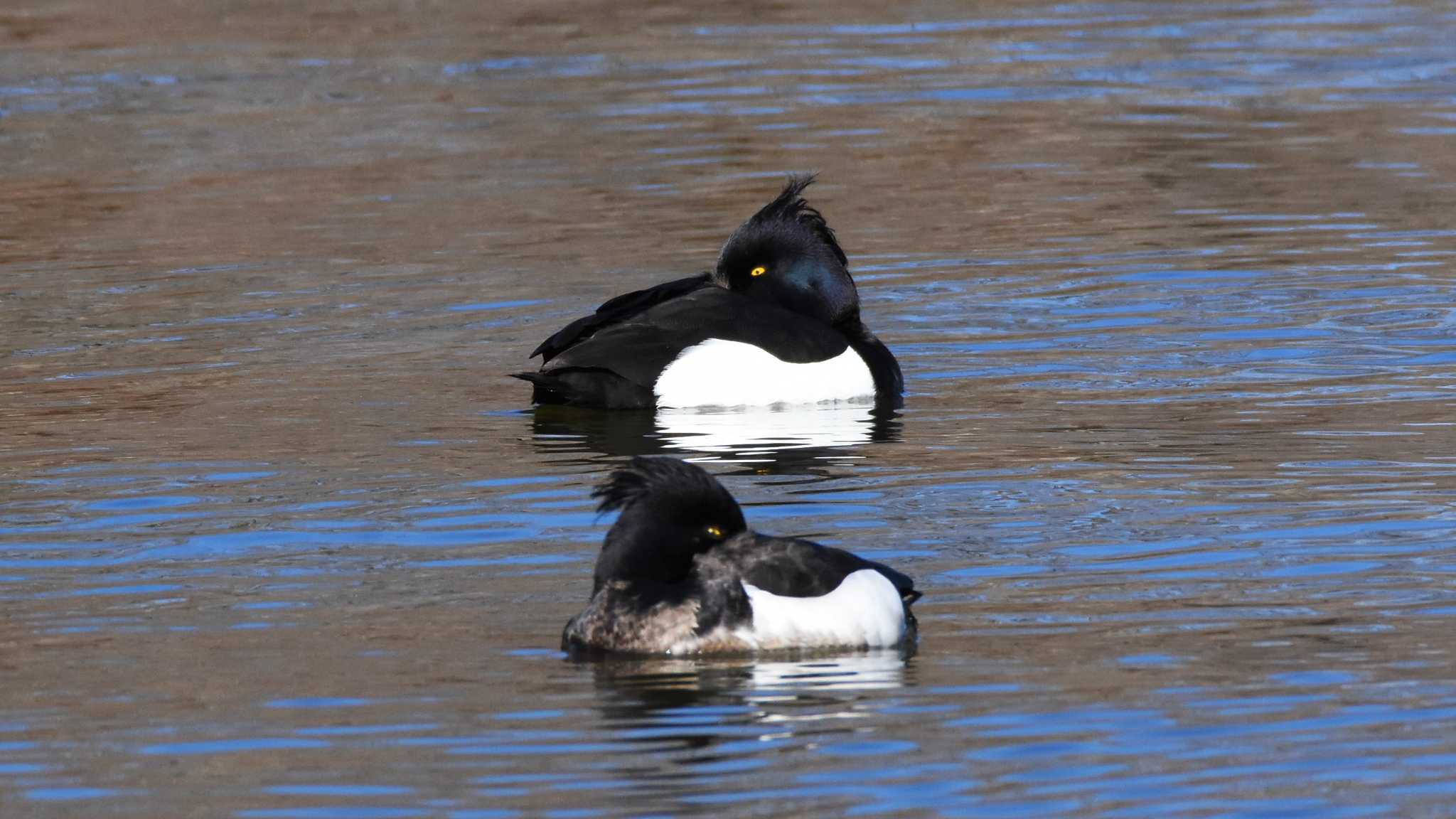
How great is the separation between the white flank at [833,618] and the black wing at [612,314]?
429 cm

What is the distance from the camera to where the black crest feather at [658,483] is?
759 centimetres

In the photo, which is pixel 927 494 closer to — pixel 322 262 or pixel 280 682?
pixel 280 682

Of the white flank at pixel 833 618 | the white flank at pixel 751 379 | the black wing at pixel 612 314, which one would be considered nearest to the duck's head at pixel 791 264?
the black wing at pixel 612 314

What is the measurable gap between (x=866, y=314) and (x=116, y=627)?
707 centimetres

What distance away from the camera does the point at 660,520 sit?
7605 mm

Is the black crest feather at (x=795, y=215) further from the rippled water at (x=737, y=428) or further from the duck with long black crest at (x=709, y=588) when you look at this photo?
the duck with long black crest at (x=709, y=588)

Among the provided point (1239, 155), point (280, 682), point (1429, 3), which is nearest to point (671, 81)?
point (1239, 155)

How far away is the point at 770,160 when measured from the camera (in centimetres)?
1925

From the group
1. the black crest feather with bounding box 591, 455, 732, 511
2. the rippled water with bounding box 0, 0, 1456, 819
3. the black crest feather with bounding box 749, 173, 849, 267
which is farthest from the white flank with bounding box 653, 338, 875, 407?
the black crest feather with bounding box 591, 455, 732, 511

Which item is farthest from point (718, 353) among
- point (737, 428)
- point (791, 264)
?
point (791, 264)

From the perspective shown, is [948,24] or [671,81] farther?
[948,24]

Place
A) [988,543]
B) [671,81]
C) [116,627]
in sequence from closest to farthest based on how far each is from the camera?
[116,627]
[988,543]
[671,81]

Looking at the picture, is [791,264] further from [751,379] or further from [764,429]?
[764,429]

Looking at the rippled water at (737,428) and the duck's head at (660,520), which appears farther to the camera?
the duck's head at (660,520)
